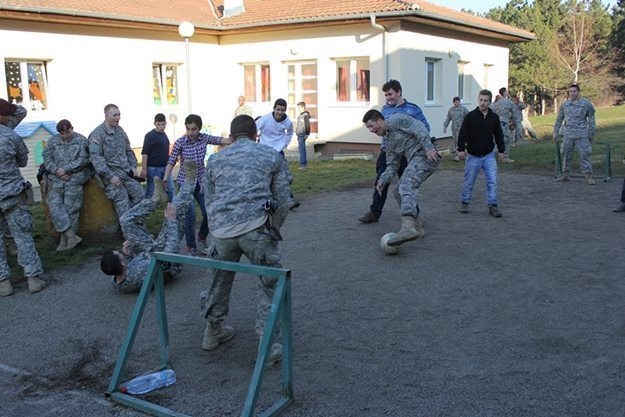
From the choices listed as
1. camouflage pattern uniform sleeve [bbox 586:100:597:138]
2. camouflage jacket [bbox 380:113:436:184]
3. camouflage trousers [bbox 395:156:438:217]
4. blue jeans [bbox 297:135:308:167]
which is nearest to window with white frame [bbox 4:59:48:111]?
blue jeans [bbox 297:135:308:167]

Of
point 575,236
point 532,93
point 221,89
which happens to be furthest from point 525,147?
point 532,93

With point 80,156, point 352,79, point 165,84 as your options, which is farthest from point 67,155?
point 352,79

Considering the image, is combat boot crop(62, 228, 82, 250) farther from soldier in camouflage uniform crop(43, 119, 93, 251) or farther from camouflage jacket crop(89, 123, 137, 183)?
camouflage jacket crop(89, 123, 137, 183)

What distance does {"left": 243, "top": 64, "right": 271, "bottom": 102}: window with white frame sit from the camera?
2100 centimetres

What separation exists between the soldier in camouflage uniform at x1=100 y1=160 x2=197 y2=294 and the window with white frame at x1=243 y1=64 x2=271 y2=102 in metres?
14.3

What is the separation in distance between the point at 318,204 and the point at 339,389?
6.98m

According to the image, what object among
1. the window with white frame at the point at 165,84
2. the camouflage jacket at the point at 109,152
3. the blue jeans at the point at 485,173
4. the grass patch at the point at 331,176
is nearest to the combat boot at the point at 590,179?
the grass patch at the point at 331,176

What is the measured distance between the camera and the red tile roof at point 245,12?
1590cm

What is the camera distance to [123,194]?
8.57 metres

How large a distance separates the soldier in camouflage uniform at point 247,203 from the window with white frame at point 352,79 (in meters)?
14.7

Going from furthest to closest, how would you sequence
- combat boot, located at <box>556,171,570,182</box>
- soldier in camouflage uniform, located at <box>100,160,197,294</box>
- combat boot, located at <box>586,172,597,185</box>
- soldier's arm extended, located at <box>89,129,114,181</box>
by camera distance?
combat boot, located at <box>556,171,570,182</box>
combat boot, located at <box>586,172,597,185</box>
soldier's arm extended, located at <box>89,129,114,181</box>
soldier in camouflage uniform, located at <box>100,160,197,294</box>

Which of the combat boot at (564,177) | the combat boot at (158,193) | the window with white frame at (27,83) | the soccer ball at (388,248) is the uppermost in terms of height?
the window with white frame at (27,83)

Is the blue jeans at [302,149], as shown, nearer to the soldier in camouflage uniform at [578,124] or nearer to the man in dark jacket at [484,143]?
the soldier in camouflage uniform at [578,124]

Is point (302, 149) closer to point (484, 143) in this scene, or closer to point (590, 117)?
point (590, 117)
